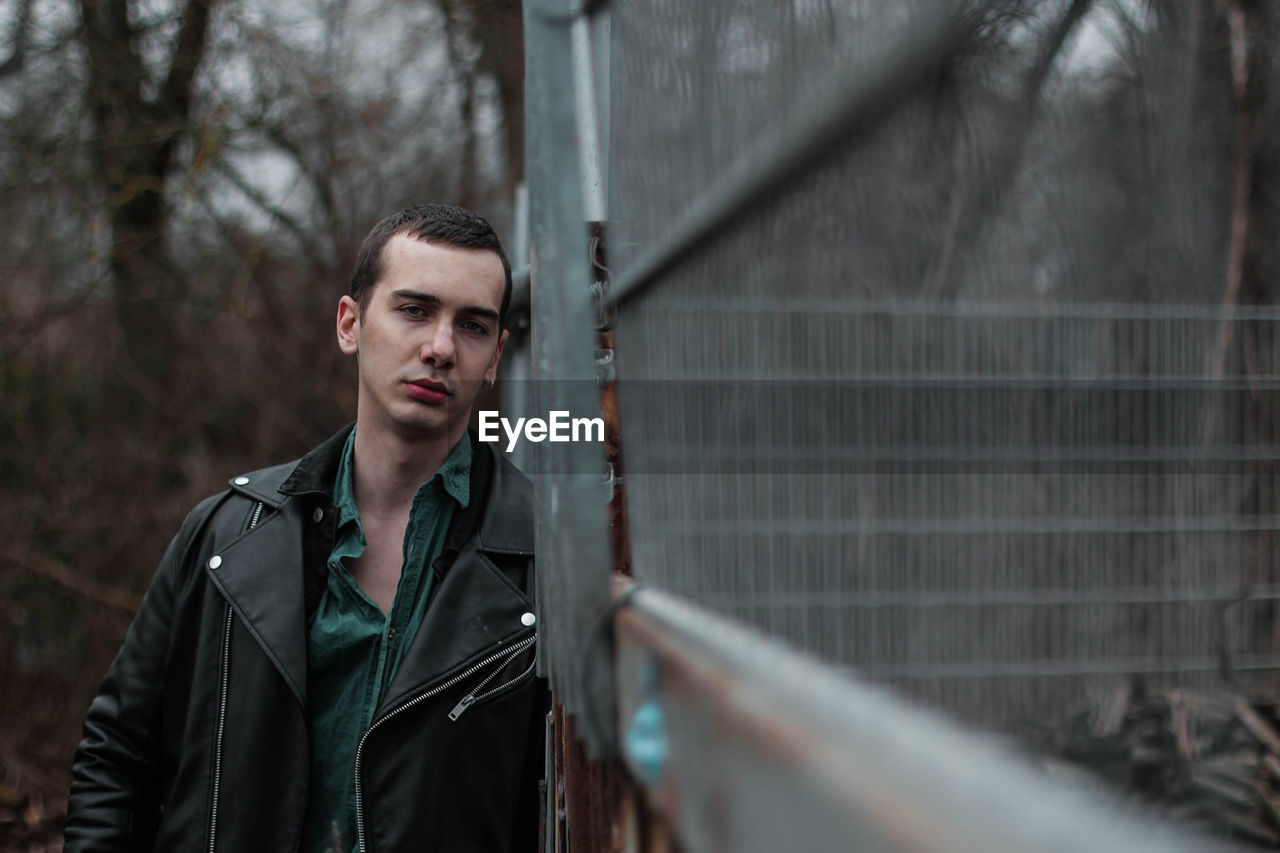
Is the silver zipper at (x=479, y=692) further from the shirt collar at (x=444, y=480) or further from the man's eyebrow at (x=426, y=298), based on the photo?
the man's eyebrow at (x=426, y=298)

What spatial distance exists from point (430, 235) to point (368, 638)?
0.72 metres

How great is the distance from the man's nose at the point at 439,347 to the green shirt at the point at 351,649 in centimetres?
22

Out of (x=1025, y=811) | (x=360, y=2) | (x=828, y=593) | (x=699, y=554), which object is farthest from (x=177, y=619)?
(x=360, y=2)

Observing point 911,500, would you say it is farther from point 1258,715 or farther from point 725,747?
point 1258,715

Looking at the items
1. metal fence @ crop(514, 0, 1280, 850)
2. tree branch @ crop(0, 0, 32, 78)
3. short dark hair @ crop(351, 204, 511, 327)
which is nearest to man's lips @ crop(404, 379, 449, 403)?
short dark hair @ crop(351, 204, 511, 327)

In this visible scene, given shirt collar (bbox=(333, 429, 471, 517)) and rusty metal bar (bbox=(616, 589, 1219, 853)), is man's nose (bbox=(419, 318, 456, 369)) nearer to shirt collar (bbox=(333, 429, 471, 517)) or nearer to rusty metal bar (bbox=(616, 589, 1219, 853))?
shirt collar (bbox=(333, 429, 471, 517))

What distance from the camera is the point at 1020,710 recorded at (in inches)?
34.1

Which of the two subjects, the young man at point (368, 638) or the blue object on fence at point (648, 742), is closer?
the blue object on fence at point (648, 742)

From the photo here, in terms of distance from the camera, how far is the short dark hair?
6.93 ft

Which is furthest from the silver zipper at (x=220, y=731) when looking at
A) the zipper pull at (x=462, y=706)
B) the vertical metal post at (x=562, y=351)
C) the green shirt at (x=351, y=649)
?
the vertical metal post at (x=562, y=351)

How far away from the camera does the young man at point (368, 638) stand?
6.28 feet

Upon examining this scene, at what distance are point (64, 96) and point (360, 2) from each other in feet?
5.19

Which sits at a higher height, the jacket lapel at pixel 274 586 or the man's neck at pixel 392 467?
the man's neck at pixel 392 467

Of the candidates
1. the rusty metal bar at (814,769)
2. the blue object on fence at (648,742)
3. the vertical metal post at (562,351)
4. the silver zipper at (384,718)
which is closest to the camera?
the rusty metal bar at (814,769)
